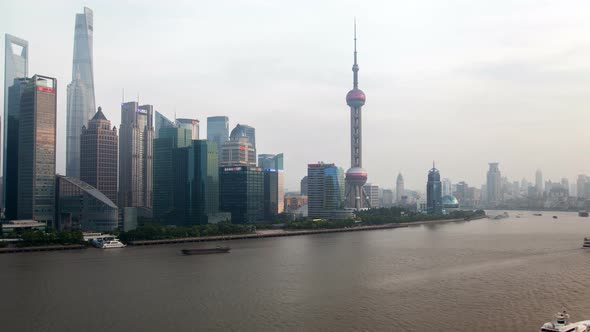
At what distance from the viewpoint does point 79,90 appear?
167 meters

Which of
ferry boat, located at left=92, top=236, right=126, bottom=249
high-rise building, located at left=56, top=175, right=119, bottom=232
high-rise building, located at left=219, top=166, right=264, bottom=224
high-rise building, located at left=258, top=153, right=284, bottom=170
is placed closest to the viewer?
ferry boat, located at left=92, top=236, right=126, bottom=249

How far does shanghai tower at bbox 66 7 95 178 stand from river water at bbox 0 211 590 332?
114433mm

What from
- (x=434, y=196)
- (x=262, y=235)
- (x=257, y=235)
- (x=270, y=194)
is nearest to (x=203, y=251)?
(x=257, y=235)

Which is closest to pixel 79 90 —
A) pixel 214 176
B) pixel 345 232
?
pixel 214 176

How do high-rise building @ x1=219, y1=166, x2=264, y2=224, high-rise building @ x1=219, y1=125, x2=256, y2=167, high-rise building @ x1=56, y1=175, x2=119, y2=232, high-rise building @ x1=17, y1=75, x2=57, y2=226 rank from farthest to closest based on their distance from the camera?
high-rise building @ x1=219, y1=125, x2=256, y2=167 → high-rise building @ x1=219, y1=166, x2=264, y2=224 → high-rise building @ x1=17, y1=75, x2=57, y2=226 → high-rise building @ x1=56, y1=175, x2=119, y2=232

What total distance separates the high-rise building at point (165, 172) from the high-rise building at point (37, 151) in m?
22.0

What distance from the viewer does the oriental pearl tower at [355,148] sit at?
554 ft

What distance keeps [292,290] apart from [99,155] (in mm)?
94478

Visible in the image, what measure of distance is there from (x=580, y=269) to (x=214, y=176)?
7305cm

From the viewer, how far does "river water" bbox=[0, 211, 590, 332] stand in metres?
30.0

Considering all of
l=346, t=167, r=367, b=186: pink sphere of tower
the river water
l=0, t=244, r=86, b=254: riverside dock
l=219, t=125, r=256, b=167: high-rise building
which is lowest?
the river water

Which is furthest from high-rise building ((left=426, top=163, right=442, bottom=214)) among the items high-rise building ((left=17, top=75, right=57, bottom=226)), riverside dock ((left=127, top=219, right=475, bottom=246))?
high-rise building ((left=17, top=75, right=57, bottom=226))

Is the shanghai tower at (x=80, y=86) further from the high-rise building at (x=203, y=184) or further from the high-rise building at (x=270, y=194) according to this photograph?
the high-rise building at (x=203, y=184)

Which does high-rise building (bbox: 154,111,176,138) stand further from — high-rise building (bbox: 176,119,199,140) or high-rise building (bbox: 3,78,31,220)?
high-rise building (bbox: 3,78,31,220)
